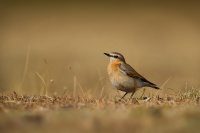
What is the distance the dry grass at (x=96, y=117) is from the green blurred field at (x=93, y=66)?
0.01 meters

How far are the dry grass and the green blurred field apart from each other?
0.5 inches

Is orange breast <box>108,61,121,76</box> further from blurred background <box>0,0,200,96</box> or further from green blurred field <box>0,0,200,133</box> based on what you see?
blurred background <box>0,0,200,96</box>

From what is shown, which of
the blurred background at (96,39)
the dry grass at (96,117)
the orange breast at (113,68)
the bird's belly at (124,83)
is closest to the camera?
the dry grass at (96,117)

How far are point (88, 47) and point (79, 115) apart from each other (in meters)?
23.0

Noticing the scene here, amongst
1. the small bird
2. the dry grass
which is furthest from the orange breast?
the dry grass

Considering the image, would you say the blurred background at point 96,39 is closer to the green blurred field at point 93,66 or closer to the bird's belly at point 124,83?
the green blurred field at point 93,66

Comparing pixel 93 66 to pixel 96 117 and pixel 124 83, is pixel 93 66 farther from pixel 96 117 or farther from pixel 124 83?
pixel 96 117

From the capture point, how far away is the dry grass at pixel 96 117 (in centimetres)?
803

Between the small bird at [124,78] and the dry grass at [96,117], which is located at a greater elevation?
the small bird at [124,78]

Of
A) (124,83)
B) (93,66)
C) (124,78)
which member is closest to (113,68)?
(124,78)

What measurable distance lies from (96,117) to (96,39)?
80.6ft

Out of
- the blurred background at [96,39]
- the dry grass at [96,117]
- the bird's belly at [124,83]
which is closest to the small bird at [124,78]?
the bird's belly at [124,83]

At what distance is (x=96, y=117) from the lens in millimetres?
8453

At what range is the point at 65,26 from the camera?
118 ft
